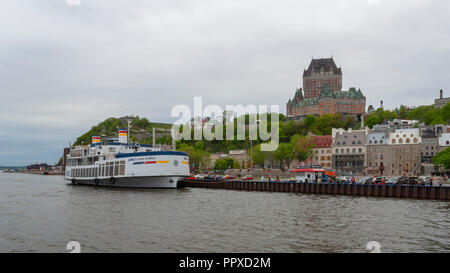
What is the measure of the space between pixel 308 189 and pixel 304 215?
2998 centimetres

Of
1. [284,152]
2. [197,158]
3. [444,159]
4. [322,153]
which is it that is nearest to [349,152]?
[322,153]

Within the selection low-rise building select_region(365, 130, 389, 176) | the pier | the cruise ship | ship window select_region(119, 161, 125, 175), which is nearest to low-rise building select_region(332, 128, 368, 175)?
low-rise building select_region(365, 130, 389, 176)

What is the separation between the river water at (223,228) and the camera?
23688 millimetres

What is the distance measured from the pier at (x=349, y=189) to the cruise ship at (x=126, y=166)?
1280 cm

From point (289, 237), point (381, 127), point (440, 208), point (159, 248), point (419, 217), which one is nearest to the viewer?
point (159, 248)

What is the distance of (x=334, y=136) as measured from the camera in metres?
129

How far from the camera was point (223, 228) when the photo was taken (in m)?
29.2

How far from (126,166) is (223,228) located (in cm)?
4410

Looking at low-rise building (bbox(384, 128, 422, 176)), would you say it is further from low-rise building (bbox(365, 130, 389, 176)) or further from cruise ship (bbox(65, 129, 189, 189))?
cruise ship (bbox(65, 129, 189, 189))

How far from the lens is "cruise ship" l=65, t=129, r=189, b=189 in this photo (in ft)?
217

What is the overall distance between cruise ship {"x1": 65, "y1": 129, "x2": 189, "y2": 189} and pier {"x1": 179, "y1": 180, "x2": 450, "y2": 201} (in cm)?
1280

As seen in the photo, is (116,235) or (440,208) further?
(440,208)
